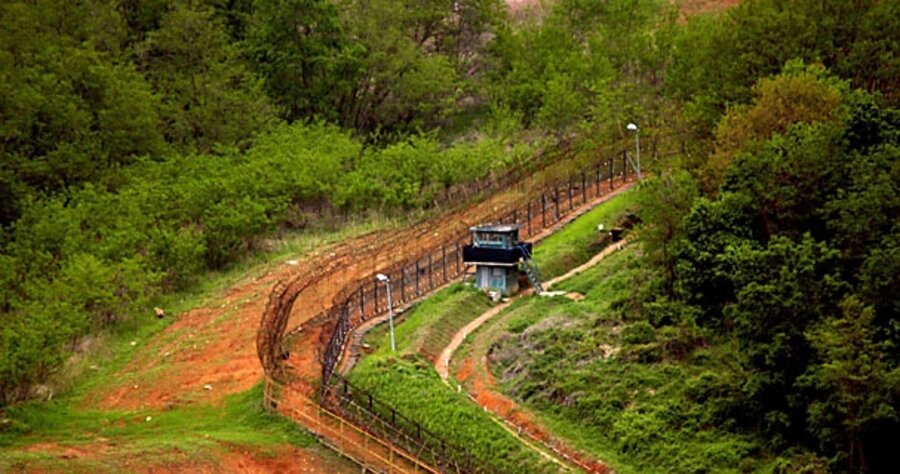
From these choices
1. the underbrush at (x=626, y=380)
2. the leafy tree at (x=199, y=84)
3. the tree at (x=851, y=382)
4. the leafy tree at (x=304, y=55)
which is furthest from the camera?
the leafy tree at (x=304, y=55)

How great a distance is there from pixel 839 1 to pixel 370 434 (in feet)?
84.4

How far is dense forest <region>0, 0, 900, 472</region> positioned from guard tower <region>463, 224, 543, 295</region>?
6.34 m

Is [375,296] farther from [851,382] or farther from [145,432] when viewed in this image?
[851,382]

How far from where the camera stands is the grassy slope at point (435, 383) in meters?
35.5

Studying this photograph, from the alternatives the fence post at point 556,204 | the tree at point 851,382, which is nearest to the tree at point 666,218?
the tree at point 851,382

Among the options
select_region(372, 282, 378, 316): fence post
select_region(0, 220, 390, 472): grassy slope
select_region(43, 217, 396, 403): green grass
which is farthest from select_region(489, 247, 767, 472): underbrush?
select_region(43, 217, 396, 403): green grass

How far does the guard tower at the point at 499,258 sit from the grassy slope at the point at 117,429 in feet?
34.8

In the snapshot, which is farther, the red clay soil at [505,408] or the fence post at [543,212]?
the fence post at [543,212]

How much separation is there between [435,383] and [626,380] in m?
6.15

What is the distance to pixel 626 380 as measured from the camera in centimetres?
3788

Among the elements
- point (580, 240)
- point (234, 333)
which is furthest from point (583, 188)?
point (234, 333)

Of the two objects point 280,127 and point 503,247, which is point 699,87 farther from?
point 280,127

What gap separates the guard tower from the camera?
158 ft

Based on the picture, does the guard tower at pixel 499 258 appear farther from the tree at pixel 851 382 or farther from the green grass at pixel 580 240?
the tree at pixel 851 382
